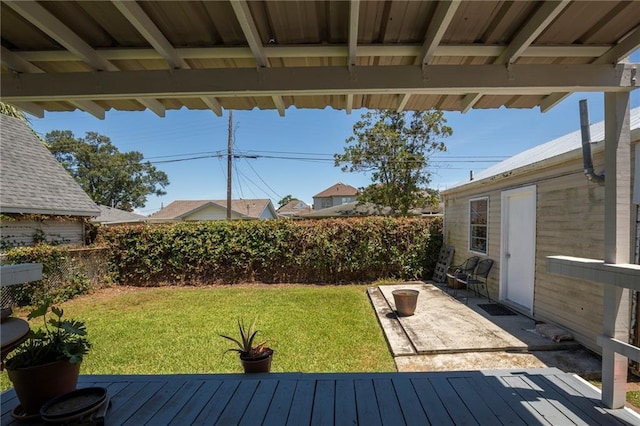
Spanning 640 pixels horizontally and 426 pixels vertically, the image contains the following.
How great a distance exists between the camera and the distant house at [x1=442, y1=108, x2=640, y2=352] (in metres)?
3.83

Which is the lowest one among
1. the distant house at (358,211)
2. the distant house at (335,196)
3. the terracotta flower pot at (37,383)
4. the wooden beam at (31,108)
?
the terracotta flower pot at (37,383)

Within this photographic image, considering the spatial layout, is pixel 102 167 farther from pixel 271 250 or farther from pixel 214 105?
pixel 214 105

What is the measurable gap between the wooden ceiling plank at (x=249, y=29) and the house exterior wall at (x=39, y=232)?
8338 millimetres

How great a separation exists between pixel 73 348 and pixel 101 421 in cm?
50

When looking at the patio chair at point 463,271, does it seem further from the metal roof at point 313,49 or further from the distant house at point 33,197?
the distant house at point 33,197

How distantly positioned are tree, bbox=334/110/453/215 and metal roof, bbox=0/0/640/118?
13544mm

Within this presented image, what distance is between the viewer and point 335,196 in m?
37.3

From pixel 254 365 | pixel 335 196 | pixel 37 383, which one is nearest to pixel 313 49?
pixel 254 365

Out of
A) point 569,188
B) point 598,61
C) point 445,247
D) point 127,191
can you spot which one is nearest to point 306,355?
point 598,61

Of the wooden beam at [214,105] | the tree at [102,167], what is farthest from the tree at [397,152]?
the tree at [102,167]

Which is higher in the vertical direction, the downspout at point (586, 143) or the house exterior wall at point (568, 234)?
the downspout at point (586, 143)

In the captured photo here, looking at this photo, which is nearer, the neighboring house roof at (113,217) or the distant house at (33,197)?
the distant house at (33,197)

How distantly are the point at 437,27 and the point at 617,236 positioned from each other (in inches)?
61.8

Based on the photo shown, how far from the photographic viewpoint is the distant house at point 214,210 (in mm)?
25016
